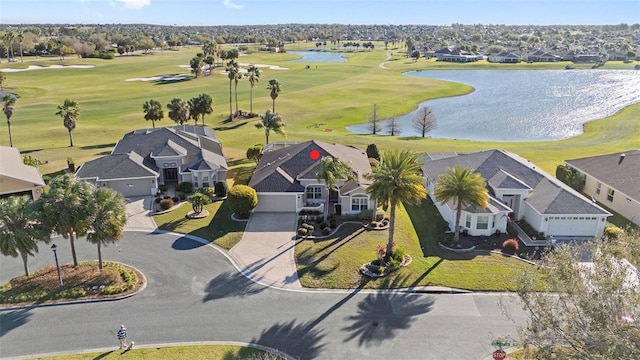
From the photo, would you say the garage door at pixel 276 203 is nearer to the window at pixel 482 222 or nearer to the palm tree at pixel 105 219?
the palm tree at pixel 105 219

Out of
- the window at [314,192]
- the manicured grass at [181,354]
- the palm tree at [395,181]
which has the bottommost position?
the manicured grass at [181,354]

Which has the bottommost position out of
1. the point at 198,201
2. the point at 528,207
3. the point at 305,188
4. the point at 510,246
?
the point at 510,246

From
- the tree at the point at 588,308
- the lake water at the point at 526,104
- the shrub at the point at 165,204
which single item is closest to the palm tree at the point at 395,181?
the tree at the point at 588,308

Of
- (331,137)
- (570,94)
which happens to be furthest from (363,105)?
(570,94)

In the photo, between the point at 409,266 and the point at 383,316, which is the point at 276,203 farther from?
the point at 383,316

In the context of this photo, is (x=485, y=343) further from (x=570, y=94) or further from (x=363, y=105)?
(x=570, y=94)

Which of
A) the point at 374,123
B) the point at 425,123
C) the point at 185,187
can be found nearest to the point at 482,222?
the point at 185,187
